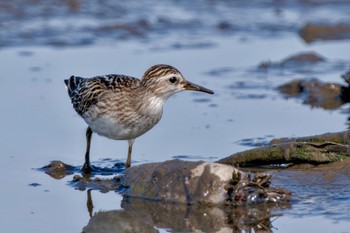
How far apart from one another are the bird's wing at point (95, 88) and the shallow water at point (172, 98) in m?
0.58

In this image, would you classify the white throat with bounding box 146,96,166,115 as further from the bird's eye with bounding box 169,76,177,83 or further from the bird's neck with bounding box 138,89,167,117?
the bird's eye with bounding box 169,76,177,83

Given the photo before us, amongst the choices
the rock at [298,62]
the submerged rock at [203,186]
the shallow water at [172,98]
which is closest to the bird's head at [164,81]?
the shallow water at [172,98]

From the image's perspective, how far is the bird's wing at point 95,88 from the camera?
33.9 ft

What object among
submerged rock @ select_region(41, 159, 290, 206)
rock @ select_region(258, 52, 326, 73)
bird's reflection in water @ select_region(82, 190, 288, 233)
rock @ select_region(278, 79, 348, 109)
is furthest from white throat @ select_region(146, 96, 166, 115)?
rock @ select_region(258, 52, 326, 73)

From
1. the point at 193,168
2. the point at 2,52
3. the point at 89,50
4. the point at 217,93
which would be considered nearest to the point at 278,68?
the point at 217,93

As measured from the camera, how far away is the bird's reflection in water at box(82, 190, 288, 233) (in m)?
8.12

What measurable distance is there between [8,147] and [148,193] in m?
2.31

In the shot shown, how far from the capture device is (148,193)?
893cm

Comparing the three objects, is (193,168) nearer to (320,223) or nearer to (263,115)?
(320,223)

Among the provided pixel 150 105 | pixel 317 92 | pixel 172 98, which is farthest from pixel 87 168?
pixel 317 92

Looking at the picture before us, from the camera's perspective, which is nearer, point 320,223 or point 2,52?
point 320,223

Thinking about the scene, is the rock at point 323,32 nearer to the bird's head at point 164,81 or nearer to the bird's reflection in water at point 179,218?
the bird's head at point 164,81

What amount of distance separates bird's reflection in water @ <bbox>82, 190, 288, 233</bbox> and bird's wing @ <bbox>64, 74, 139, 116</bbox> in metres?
1.81

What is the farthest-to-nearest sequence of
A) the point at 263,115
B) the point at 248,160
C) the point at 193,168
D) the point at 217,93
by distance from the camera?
the point at 217,93 < the point at 263,115 < the point at 248,160 < the point at 193,168
